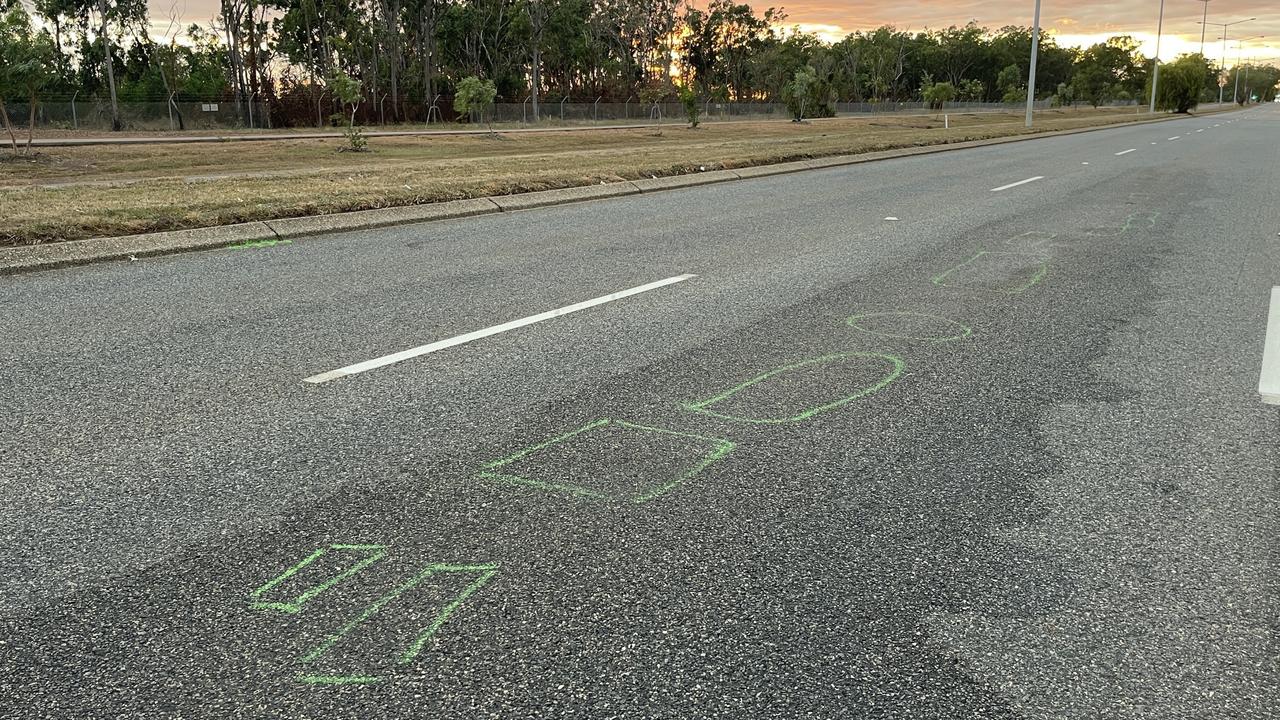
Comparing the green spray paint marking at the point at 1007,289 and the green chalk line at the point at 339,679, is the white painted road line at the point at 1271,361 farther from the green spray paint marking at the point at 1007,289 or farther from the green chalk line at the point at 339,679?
the green chalk line at the point at 339,679

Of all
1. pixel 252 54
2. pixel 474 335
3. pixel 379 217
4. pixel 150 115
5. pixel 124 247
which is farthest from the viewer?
pixel 252 54

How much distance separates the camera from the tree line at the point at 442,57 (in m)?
52.7

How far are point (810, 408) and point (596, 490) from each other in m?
1.34

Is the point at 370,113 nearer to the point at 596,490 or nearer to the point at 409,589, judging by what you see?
the point at 596,490

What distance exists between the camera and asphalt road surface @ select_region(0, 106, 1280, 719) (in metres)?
2.41

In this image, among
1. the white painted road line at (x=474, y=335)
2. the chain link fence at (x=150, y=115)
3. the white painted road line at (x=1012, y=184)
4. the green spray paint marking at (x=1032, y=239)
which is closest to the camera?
the white painted road line at (x=474, y=335)

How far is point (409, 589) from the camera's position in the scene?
9.07 ft

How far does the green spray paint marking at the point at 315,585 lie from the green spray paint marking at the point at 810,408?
1.76 metres

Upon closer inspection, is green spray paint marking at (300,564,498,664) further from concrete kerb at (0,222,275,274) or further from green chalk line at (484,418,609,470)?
concrete kerb at (0,222,275,274)

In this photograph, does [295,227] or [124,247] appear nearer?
[124,247]

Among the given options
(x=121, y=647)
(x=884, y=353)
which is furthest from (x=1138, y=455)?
(x=121, y=647)

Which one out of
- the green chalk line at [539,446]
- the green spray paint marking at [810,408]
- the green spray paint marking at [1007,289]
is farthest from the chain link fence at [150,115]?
the green chalk line at [539,446]

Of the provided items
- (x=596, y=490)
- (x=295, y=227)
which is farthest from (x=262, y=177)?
(x=596, y=490)

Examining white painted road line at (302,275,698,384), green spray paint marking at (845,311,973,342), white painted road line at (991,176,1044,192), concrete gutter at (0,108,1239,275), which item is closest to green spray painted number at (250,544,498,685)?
white painted road line at (302,275,698,384)
